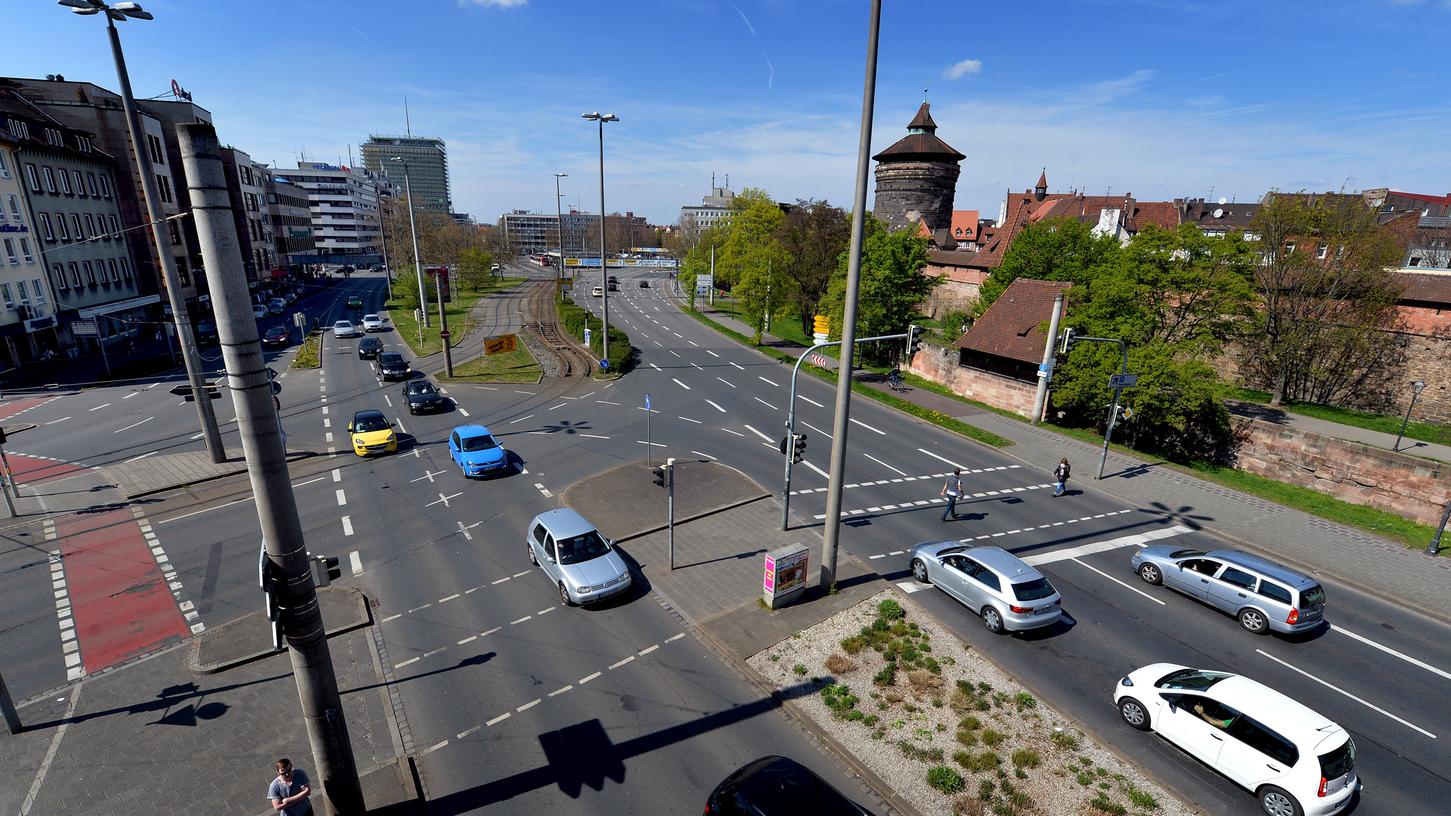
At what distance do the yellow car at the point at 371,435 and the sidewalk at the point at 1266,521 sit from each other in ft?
89.3

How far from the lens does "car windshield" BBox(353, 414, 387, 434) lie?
24.2m

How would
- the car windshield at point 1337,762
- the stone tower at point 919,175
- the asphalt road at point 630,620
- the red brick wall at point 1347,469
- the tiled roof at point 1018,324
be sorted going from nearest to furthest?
1. the car windshield at point 1337,762
2. the asphalt road at point 630,620
3. the red brick wall at point 1347,469
4. the tiled roof at point 1018,324
5. the stone tower at point 919,175

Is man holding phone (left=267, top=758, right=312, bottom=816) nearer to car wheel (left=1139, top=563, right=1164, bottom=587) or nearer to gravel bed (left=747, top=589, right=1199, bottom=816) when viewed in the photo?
gravel bed (left=747, top=589, right=1199, bottom=816)

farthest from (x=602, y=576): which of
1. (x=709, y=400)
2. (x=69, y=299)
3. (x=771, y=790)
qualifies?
(x=69, y=299)

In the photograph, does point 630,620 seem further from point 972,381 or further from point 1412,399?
point 1412,399

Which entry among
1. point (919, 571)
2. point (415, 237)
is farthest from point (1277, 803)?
point (415, 237)

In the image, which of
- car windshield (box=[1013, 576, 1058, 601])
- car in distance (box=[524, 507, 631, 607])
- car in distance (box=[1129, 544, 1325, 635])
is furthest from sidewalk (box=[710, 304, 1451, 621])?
car in distance (box=[524, 507, 631, 607])

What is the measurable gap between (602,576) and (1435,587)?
2361 cm

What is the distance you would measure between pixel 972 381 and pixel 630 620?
3035 cm

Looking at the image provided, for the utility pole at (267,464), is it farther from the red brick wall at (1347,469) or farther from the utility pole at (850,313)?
the red brick wall at (1347,469)

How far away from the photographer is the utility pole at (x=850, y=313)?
12.2m

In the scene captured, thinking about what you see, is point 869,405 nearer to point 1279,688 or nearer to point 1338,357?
point 1279,688

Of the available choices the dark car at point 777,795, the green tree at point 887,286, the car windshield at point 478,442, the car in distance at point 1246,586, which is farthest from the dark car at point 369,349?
the car in distance at point 1246,586

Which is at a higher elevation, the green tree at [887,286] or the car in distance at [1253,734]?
the green tree at [887,286]
